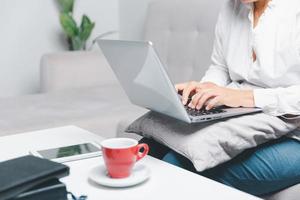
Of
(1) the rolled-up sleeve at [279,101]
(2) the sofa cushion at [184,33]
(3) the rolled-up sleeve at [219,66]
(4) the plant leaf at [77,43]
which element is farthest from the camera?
(4) the plant leaf at [77,43]

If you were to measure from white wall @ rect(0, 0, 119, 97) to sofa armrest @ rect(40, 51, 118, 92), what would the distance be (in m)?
0.42

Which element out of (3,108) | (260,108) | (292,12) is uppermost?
(292,12)

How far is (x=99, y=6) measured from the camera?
2.97 m

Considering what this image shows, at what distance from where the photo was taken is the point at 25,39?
2732 mm

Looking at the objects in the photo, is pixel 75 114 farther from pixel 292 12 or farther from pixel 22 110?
pixel 292 12

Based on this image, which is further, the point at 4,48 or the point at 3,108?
the point at 4,48

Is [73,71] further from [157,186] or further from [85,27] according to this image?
[157,186]

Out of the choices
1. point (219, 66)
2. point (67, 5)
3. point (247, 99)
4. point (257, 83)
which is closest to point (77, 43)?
point (67, 5)

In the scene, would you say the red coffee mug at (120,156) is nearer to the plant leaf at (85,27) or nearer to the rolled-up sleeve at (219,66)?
the rolled-up sleeve at (219,66)

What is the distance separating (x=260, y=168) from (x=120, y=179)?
1.27 feet

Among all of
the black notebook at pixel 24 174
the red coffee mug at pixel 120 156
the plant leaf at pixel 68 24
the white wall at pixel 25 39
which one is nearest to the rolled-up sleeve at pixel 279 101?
the red coffee mug at pixel 120 156

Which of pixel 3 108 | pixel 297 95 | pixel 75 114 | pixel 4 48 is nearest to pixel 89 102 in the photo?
pixel 75 114

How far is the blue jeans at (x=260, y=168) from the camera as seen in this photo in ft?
3.66

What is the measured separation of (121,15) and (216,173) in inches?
79.6
